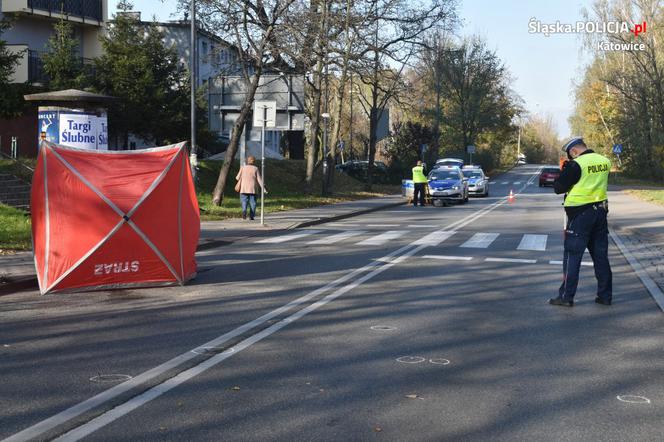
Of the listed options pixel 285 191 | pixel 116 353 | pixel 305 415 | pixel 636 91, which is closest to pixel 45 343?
pixel 116 353

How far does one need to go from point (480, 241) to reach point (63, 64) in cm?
2161

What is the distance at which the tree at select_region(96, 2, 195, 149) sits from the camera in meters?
33.8

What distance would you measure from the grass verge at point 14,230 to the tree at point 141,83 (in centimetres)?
1459

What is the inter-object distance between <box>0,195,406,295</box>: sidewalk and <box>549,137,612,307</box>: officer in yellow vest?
22.8 feet

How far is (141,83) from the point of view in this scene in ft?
111

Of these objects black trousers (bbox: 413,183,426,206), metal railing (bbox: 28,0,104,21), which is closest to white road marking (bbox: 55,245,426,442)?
black trousers (bbox: 413,183,426,206)

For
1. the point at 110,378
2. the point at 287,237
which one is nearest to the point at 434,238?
the point at 287,237

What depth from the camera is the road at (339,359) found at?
4996 mm

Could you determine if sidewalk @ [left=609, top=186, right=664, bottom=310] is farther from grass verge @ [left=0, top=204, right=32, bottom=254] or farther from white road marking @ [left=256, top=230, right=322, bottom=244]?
grass verge @ [left=0, top=204, right=32, bottom=254]

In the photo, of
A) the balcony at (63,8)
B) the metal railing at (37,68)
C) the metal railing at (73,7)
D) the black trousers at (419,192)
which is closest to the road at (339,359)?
the black trousers at (419,192)

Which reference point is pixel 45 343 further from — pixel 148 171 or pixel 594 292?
pixel 594 292

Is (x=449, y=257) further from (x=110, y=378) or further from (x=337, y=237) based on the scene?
(x=110, y=378)

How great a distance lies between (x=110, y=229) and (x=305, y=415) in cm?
609

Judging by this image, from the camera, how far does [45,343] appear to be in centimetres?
730
